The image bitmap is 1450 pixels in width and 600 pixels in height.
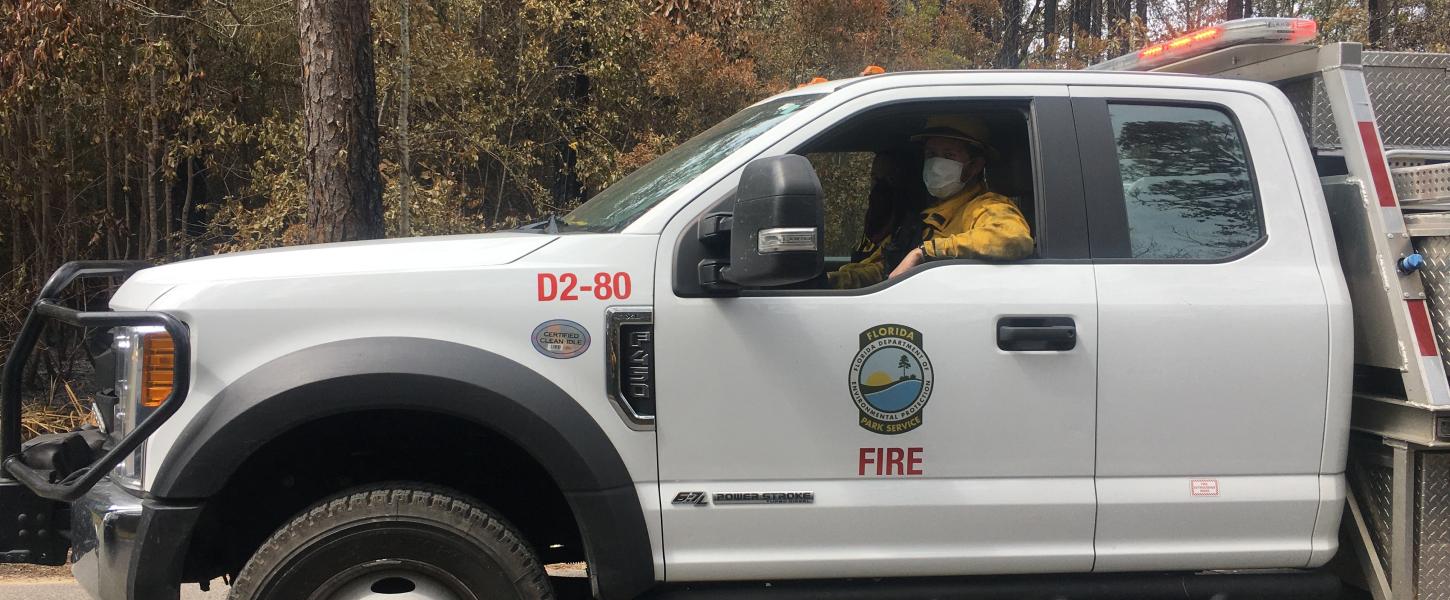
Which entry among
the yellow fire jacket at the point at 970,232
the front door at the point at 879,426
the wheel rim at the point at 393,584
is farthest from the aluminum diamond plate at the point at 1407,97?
the wheel rim at the point at 393,584

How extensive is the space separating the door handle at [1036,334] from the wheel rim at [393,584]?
1.63 meters

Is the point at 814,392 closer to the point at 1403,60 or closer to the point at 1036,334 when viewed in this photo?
the point at 1036,334

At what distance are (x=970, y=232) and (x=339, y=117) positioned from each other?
→ 4.21m

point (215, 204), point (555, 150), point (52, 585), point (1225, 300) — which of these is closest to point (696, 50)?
point (555, 150)

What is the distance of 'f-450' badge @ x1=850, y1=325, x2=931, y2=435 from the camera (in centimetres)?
294

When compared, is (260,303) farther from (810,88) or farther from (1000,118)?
(1000,118)

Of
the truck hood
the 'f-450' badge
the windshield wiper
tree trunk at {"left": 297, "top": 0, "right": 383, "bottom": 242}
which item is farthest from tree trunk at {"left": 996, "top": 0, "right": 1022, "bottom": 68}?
the truck hood

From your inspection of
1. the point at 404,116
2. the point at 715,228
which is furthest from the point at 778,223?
the point at 404,116

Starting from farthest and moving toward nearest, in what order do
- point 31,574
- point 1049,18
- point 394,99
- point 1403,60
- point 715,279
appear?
1. point 1049,18
2. point 394,99
3. point 31,574
4. point 1403,60
5. point 715,279

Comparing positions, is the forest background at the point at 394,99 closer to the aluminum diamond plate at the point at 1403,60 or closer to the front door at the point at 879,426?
the front door at the point at 879,426

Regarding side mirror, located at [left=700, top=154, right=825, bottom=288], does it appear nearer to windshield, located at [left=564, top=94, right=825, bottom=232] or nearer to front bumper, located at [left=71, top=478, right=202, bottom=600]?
windshield, located at [left=564, top=94, right=825, bottom=232]

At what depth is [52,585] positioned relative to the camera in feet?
16.4

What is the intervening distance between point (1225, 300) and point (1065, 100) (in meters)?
0.76

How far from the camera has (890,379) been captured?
116 inches
